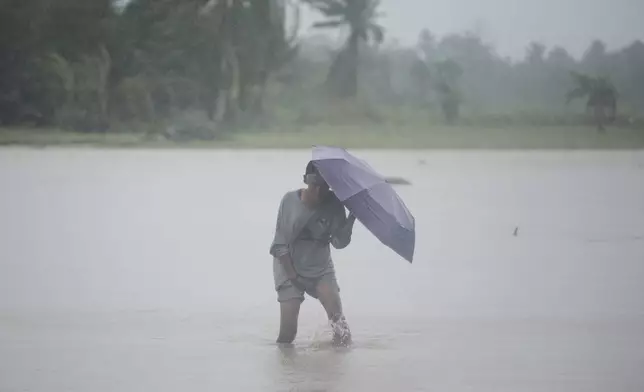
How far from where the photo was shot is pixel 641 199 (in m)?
7.33

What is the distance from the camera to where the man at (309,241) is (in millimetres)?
4133

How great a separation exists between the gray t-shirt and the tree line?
11.8 feet

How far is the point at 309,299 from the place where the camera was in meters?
5.64

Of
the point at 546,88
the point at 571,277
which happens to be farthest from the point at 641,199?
the point at 571,277

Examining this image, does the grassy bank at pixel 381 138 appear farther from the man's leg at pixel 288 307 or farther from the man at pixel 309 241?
the man at pixel 309 241

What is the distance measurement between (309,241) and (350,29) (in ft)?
12.1

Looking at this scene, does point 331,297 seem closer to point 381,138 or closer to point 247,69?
point 381,138

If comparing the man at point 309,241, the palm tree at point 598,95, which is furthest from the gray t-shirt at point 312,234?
the palm tree at point 598,95

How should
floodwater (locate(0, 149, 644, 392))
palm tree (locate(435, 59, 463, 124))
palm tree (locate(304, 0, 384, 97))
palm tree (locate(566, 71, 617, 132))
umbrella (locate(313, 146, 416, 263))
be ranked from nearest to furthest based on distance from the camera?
1. umbrella (locate(313, 146, 416, 263))
2. floodwater (locate(0, 149, 644, 392))
3. palm tree (locate(566, 71, 617, 132))
4. palm tree (locate(304, 0, 384, 97))
5. palm tree (locate(435, 59, 463, 124))

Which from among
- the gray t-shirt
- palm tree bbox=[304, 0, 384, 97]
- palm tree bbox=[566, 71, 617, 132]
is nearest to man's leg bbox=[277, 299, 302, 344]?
the gray t-shirt

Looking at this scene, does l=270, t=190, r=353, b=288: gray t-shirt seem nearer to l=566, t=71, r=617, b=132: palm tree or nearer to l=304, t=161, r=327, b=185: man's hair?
l=304, t=161, r=327, b=185: man's hair

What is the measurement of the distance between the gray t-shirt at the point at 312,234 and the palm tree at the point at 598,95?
369cm

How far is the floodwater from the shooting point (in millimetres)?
4219

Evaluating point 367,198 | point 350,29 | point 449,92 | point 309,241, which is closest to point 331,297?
point 309,241
